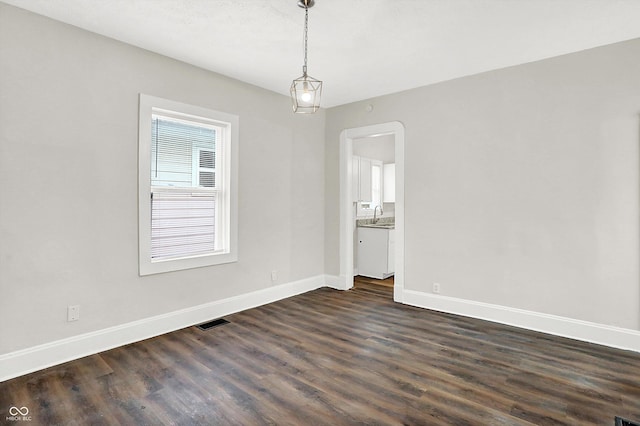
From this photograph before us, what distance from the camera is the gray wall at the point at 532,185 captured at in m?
3.11

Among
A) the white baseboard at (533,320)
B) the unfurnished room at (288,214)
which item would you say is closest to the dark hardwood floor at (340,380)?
the unfurnished room at (288,214)

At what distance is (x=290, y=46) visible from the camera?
319 cm

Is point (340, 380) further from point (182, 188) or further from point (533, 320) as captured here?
point (182, 188)

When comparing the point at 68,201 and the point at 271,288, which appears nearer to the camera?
the point at 68,201

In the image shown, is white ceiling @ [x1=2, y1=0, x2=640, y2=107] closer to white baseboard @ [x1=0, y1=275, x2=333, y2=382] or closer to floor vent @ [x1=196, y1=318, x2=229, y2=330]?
white baseboard @ [x1=0, y1=275, x2=333, y2=382]

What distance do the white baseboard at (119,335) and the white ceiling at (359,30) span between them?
262 cm

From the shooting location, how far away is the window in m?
3.28

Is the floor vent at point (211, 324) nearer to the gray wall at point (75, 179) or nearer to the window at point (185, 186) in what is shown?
the gray wall at point (75, 179)

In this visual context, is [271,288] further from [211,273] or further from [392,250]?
[392,250]

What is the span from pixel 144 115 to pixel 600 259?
4537mm

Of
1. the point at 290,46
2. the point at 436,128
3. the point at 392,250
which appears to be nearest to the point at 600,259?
the point at 436,128

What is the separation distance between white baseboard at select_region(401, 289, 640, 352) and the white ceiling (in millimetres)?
2629

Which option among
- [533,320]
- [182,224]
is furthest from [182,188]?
[533,320]

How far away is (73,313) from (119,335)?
1.43 feet
